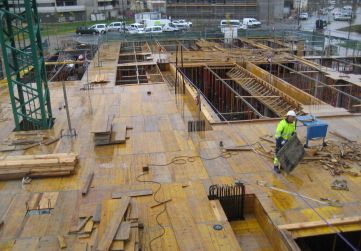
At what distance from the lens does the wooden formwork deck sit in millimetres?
7176

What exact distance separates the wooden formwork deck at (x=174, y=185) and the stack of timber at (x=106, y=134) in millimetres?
195

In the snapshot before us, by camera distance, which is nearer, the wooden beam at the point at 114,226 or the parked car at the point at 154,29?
the wooden beam at the point at 114,226

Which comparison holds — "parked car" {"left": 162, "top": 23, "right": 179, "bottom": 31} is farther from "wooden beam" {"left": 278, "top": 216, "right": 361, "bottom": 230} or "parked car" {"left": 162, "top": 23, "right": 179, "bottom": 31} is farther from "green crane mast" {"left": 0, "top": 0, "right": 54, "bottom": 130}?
"wooden beam" {"left": 278, "top": 216, "right": 361, "bottom": 230}

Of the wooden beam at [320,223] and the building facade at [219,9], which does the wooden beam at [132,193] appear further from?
the building facade at [219,9]

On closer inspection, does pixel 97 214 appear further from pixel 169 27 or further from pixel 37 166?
pixel 169 27

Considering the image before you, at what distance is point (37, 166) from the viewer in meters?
9.64

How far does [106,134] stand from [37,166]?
7.73 feet

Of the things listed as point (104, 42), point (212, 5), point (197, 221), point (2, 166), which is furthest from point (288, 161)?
point (212, 5)

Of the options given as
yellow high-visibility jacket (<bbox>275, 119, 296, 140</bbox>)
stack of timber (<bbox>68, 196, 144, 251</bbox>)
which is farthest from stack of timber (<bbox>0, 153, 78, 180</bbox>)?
yellow high-visibility jacket (<bbox>275, 119, 296, 140</bbox>)

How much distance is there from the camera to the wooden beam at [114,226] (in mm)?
6229

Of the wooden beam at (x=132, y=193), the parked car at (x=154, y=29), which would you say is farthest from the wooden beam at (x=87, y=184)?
the parked car at (x=154, y=29)

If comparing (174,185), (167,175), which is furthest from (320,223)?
(167,175)

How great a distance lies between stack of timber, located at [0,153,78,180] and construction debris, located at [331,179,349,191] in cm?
645

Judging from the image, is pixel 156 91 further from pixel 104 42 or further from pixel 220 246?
pixel 104 42
